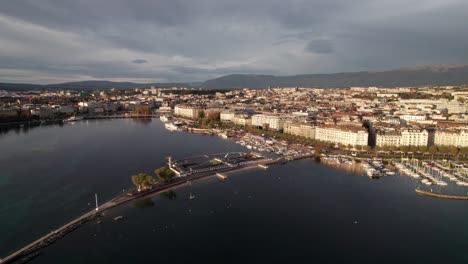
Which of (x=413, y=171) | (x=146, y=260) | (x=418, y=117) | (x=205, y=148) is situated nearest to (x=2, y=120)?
(x=205, y=148)

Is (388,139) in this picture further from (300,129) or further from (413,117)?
(413,117)

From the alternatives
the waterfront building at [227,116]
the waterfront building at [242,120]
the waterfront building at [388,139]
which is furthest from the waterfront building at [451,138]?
the waterfront building at [227,116]

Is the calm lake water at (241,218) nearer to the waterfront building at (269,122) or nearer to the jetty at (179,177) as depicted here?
the jetty at (179,177)

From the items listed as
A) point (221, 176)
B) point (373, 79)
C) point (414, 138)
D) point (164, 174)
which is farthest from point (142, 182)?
point (373, 79)

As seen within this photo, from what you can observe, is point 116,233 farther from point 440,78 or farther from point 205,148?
point 440,78

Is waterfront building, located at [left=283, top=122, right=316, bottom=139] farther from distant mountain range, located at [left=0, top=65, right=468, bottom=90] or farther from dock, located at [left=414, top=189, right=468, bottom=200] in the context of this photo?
distant mountain range, located at [left=0, top=65, right=468, bottom=90]

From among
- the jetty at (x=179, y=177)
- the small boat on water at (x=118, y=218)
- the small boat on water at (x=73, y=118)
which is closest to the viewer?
the jetty at (x=179, y=177)
